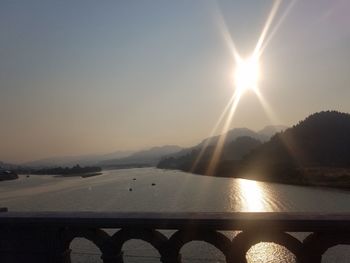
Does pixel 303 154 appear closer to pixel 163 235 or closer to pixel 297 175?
pixel 297 175

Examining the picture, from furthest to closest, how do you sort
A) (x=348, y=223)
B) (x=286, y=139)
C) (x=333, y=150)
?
(x=286, y=139), (x=333, y=150), (x=348, y=223)

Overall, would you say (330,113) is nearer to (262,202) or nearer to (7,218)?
(262,202)

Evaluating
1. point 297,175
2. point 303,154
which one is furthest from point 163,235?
point 303,154

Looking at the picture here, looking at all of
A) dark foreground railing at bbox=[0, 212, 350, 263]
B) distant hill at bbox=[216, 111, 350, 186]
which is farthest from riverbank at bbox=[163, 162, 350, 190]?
dark foreground railing at bbox=[0, 212, 350, 263]

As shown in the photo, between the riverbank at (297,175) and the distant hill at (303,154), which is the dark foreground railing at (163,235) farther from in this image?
the distant hill at (303,154)

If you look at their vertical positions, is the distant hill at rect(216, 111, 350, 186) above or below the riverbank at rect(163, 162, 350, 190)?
above

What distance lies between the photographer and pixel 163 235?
10.9m

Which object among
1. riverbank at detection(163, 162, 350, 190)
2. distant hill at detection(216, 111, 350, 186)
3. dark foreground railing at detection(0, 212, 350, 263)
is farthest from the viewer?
distant hill at detection(216, 111, 350, 186)

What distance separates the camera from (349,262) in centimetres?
3070

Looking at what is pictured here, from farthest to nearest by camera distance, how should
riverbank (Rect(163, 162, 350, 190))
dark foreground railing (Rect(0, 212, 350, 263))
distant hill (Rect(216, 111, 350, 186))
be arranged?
distant hill (Rect(216, 111, 350, 186)) → riverbank (Rect(163, 162, 350, 190)) → dark foreground railing (Rect(0, 212, 350, 263))

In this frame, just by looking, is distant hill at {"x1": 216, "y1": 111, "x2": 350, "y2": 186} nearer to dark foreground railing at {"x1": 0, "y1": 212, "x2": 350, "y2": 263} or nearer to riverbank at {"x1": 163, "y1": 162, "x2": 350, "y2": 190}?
riverbank at {"x1": 163, "y1": 162, "x2": 350, "y2": 190}

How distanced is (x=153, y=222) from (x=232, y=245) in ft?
6.83

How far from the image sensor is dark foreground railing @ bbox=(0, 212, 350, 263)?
376 inches

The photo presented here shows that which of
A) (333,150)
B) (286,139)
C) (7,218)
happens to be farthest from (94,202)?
(286,139)
